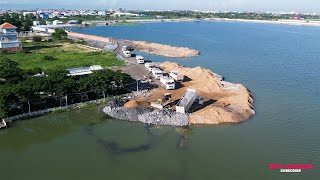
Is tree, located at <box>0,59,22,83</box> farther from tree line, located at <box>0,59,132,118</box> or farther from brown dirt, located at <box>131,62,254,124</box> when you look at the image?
brown dirt, located at <box>131,62,254,124</box>

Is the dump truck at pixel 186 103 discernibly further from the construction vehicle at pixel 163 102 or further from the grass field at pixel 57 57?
the grass field at pixel 57 57

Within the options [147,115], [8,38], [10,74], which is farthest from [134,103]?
[8,38]

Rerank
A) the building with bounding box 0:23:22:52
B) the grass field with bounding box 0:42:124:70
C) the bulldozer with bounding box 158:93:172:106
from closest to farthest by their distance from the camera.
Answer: the bulldozer with bounding box 158:93:172:106 < the grass field with bounding box 0:42:124:70 < the building with bounding box 0:23:22:52

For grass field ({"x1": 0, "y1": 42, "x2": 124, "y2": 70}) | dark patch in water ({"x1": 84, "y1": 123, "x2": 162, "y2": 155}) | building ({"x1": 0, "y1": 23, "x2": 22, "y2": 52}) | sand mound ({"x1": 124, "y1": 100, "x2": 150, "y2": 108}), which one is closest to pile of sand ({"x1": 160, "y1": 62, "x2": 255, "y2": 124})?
dark patch in water ({"x1": 84, "y1": 123, "x2": 162, "y2": 155})

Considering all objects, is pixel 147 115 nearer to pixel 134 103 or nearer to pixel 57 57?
pixel 134 103

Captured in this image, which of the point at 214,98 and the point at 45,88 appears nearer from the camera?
the point at 45,88

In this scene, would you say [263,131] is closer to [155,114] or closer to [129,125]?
[155,114]
